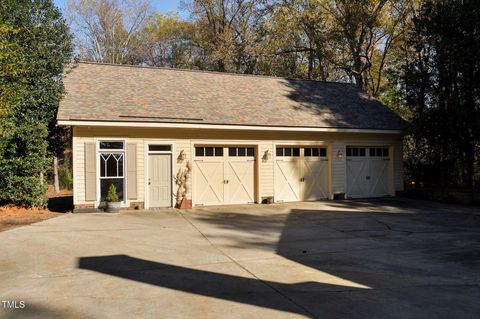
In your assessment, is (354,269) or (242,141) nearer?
(354,269)

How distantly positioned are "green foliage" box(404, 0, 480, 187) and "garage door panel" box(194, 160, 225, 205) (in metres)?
7.96

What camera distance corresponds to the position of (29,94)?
1377 cm

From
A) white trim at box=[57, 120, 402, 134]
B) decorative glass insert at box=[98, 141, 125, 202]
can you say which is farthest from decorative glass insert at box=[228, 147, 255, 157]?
decorative glass insert at box=[98, 141, 125, 202]

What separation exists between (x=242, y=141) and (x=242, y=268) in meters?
8.85

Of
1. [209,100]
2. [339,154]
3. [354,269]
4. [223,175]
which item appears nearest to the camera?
[354,269]

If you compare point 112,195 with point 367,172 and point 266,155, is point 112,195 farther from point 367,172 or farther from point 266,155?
point 367,172

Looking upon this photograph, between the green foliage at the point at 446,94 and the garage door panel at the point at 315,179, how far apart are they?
3925 mm

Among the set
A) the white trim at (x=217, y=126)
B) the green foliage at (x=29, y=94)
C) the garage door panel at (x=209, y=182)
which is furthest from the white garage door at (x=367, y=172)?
the green foliage at (x=29, y=94)

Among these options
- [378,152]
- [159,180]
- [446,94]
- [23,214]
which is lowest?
[23,214]

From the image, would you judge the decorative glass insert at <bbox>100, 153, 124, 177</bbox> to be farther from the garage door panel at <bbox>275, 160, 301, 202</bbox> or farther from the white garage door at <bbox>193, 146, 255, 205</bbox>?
the garage door panel at <bbox>275, 160, 301, 202</bbox>

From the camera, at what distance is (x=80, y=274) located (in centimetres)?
617

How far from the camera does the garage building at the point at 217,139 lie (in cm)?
1333

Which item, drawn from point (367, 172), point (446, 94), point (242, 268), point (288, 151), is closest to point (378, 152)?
point (367, 172)

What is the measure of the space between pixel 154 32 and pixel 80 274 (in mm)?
30494
